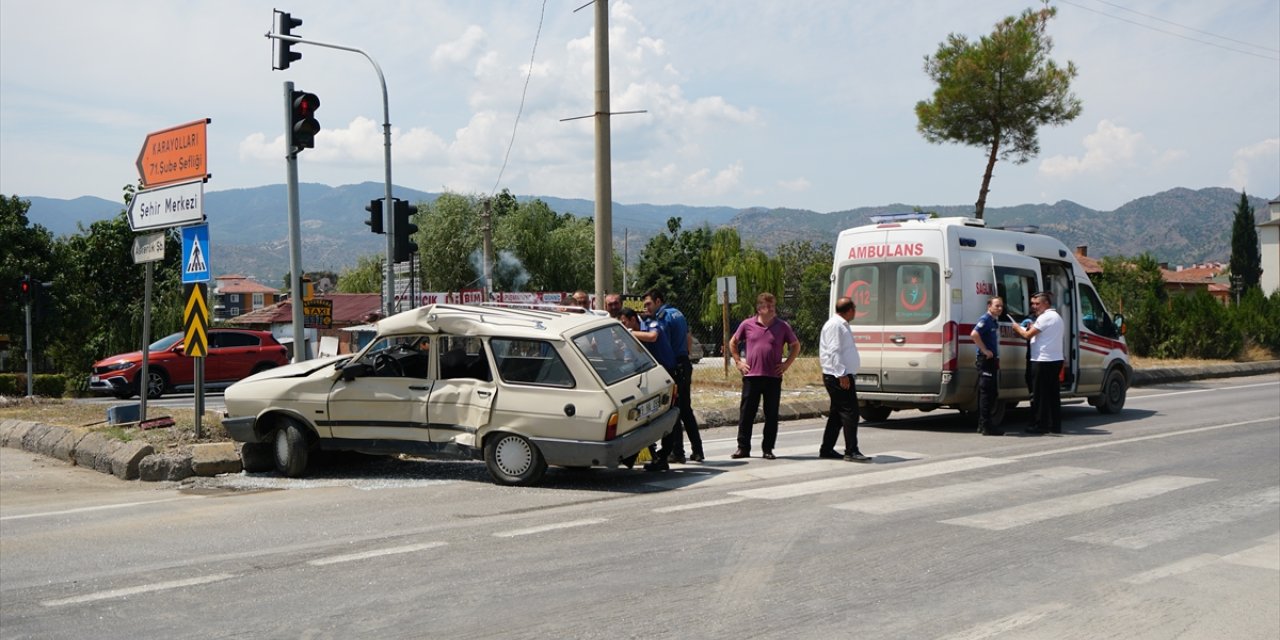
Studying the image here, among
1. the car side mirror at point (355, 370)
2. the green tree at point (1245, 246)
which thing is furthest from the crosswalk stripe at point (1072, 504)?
the green tree at point (1245, 246)

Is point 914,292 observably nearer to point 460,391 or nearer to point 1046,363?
point 1046,363

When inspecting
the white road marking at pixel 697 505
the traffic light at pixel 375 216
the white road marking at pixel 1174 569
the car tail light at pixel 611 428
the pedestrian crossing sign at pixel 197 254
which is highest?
the traffic light at pixel 375 216

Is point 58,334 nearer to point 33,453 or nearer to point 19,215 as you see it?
point 19,215

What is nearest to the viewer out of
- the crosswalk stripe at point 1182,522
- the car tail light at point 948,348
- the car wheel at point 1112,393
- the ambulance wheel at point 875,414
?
the crosswalk stripe at point 1182,522

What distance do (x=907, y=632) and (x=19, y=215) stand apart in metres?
52.1

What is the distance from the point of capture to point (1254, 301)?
32.2 metres

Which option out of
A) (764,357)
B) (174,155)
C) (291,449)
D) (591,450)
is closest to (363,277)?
(174,155)

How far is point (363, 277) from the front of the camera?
250 feet

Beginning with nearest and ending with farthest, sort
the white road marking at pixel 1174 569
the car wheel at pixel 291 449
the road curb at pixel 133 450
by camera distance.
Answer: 1. the white road marking at pixel 1174 569
2. the car wheel at pixel 291 449
3. the road curb at pixel 133 450

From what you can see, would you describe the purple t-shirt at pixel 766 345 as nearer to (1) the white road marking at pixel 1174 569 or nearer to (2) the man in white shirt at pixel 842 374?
(2) the man in white shirt at pixel 842 374

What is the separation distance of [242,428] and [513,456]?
279cm

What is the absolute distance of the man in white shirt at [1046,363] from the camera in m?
13.1

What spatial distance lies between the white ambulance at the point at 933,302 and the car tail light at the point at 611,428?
560 cm

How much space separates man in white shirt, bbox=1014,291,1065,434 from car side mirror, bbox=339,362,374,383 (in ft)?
26.9
